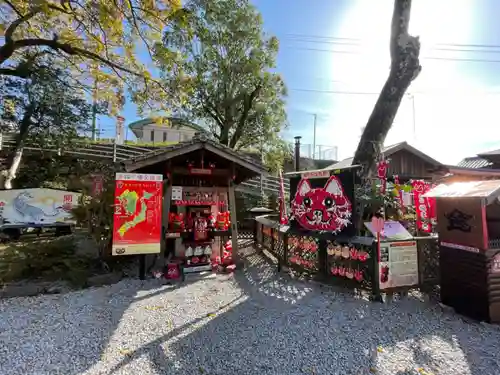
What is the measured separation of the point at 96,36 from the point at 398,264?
10067 mm

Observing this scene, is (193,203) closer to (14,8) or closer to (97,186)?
(97,186)

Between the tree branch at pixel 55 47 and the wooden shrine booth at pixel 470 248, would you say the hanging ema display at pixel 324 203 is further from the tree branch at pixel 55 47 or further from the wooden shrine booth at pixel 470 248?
the tree branch at pixel 55 47

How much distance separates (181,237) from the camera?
6367 millimetres

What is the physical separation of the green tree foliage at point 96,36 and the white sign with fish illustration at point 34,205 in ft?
15.7

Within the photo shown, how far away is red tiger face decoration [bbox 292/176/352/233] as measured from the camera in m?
5.18

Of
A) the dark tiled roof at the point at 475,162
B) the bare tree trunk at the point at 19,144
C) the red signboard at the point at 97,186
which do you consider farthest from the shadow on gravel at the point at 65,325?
the dark tiled roof at the point at 475,162

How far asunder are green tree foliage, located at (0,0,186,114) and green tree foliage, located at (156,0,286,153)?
3.65m

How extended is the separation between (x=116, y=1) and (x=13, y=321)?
23.5ft

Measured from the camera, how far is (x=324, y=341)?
11.1 feet

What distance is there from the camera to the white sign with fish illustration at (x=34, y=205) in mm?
10453

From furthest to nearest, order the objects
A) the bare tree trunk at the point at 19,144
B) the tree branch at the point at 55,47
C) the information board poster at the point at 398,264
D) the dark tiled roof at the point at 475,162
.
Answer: the dark tiled roof at the point at 475,162 < the bare tree trunk at the point at 19,144 < the tree branch at the point at 55,47 < the information board poster at the point at 398,264

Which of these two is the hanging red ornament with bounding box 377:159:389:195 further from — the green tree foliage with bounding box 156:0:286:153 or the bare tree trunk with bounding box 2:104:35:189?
the bare tree trunk with bounding box 2:104:35:189

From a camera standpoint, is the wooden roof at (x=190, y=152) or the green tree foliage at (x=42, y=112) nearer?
the wooden roof at (x=190, y=152)

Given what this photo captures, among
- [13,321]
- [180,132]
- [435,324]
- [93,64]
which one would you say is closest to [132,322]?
[13,321]
